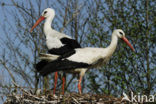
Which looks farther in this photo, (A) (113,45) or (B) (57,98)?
(A) (113,45)

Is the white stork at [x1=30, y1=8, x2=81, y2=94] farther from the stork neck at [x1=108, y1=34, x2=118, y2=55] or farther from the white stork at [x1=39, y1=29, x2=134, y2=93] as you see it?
the stork neck at [x1=108, y1=34, x2=118, y2=55]

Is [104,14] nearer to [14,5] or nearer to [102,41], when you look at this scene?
[102,41]

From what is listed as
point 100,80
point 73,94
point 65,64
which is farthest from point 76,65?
point 100,80

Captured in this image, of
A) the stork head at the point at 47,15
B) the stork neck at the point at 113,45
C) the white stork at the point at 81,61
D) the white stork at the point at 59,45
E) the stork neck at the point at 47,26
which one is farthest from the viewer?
the stork head at the point at 47,15

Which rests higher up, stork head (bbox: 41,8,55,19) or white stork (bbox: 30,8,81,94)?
stork head (bbox: 41,8,55,19)

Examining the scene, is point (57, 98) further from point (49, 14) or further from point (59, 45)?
point (49, 14)

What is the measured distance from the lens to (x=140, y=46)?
34.8 ft

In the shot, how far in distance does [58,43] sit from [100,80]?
240cm

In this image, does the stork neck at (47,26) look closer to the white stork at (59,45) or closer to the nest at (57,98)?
the white stork at (59,45)

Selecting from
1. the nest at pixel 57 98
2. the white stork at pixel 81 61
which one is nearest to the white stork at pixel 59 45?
the white stork at pixel 81 61

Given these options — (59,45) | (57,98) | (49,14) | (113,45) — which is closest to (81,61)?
(59,45)

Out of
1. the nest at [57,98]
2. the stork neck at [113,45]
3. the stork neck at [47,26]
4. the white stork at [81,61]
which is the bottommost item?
the nest at [57,98]

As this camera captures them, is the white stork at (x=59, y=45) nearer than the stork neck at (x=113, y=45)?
Yes

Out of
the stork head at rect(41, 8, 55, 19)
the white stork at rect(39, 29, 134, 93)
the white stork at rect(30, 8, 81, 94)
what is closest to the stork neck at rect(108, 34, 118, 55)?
the white stork at rect(39, 29, 134, 93)
